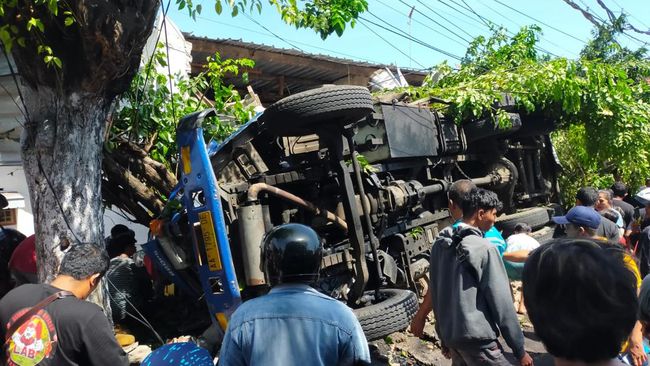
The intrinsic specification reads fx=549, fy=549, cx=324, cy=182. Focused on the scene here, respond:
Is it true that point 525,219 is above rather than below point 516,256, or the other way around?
below

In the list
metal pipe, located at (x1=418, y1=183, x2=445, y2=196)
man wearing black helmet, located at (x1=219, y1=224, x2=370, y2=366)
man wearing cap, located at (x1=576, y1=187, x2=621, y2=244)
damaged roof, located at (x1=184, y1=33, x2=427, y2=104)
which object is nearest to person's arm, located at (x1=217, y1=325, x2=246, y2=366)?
man wearing black helmet, located at (x1=219, y1=224, x2=370, y2=366)

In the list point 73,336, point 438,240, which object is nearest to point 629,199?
point 438,240

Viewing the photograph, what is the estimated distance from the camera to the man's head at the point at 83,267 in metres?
2.55

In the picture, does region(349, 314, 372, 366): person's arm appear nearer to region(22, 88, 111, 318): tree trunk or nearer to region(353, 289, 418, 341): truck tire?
region(353, 289, 418, 341): truck tire

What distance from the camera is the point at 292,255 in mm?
1990

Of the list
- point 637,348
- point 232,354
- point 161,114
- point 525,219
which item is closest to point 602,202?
point 525,219

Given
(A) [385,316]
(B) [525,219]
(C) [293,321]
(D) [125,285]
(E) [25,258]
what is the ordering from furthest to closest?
(B) [525,219] → (D) [125,285] → (A) [385,316] → (E) [25,258] → (C) [293,321]

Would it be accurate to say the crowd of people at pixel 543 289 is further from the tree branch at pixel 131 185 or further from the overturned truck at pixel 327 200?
the tree branch at pixel 131 185

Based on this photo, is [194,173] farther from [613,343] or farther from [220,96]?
[613,343]

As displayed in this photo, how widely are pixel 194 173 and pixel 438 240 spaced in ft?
6.97

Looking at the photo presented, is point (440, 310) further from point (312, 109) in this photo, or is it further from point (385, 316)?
point (312, 109)

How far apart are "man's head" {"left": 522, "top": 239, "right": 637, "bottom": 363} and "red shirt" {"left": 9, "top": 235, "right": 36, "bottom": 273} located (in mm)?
4233

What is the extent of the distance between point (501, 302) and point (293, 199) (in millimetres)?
2386

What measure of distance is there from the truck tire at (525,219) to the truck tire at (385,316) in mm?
2912
